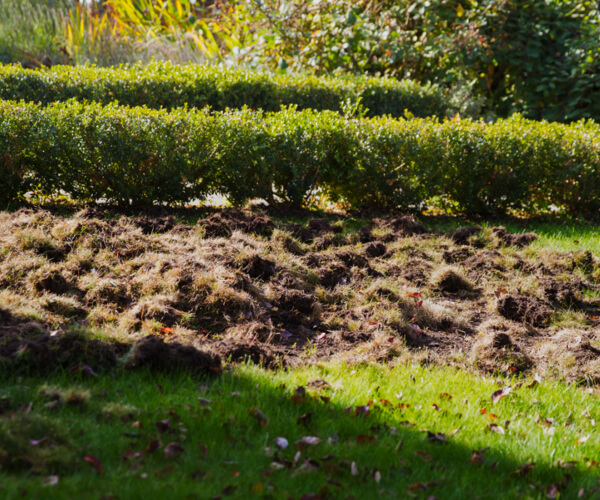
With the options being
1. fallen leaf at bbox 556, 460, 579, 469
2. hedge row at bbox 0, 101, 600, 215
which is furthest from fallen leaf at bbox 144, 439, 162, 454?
hedge row at bbox 0, 101, 600, 215

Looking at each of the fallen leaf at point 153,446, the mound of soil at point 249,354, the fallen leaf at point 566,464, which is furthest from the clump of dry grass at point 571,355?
the fallen leaf at point 153,446

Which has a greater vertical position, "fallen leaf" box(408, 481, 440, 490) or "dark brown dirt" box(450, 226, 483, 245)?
"fallen leaf" box(408, 481, 440, 490)

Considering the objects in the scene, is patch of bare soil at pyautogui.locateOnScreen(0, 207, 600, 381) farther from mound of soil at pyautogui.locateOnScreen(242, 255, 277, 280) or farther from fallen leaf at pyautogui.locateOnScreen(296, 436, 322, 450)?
fallen leaf at pyautogui.locateOnScreen(296, 436, 322, 450)

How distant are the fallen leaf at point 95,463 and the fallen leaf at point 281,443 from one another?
2.55ft

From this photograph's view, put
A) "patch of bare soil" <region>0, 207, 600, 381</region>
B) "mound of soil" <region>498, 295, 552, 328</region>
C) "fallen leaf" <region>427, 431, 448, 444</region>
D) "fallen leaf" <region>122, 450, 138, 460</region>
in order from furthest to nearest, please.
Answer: "mound of soil" <region>498, 295, 552, 328</region>
"patch of bare soil" <region>0, 207, 600, 381</region>
"fallen leaf" <region>427, 431, 448, 444</region>
"fallen leaf" <region>122, 450, 138, 460</region>

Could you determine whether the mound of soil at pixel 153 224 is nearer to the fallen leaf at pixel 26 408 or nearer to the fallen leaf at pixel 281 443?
the fallen leaf at pixel 26 408

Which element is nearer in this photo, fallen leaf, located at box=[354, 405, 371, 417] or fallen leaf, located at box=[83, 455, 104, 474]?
fallen leaf, located at box=[83, 455, 104, 474]

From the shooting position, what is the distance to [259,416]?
276cm

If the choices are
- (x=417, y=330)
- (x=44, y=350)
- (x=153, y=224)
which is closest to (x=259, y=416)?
(x=44, y=350)

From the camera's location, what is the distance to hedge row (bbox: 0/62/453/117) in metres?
7.90

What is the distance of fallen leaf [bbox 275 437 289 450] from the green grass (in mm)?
21

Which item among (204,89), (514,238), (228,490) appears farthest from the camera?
(204,89)

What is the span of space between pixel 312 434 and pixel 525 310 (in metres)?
2.64

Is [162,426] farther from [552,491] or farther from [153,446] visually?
[552,491]
